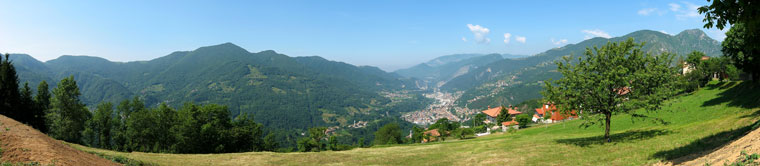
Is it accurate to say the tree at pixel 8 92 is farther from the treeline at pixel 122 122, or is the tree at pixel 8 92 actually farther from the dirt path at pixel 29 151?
the dirt path at pixel 29 151

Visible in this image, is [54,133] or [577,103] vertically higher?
[577,103]

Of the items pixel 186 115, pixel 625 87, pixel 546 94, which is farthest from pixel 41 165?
pixel 186 115

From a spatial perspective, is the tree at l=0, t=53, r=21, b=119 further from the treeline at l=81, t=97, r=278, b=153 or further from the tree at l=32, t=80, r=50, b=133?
the treeline at l=81, t=97, r=278, b=153

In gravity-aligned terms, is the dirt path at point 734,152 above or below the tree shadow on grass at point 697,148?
above

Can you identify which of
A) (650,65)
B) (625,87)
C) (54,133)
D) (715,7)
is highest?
(715,7)

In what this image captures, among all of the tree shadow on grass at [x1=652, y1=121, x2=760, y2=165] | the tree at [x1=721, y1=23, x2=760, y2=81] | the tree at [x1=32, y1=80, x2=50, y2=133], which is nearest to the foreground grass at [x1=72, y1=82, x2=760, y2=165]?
the tree shadow on grass at [x1=652, y1=121, x2=760, y2=165]

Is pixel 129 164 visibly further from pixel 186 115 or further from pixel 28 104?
pixel 28 104

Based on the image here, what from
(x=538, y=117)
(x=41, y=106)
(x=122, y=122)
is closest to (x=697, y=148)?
(x=122, y=122)

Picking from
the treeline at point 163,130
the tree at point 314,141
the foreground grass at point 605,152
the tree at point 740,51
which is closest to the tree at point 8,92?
the treeline at point 163,130

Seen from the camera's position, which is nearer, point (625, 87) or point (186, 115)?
point (625, 87)
